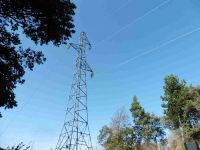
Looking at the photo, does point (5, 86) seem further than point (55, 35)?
No

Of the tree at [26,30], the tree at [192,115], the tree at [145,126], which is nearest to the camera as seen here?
the tree at [26,30]

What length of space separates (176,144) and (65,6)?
1189 inches

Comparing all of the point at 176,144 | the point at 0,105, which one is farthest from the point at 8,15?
the point at 176,144

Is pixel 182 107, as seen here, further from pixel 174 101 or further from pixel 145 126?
pixel 145 126

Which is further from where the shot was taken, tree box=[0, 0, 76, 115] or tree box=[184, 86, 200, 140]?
tree box=[184, 86, 200, 140]

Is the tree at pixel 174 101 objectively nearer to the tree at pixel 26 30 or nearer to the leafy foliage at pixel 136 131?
the leafy foliage at pixel 136 131

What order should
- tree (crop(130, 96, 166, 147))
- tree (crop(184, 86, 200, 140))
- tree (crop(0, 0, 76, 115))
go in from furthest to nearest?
tree (crop(130, 96, 166, 147)), tree (crop(184, 86, 200, 140)), tree (crop(0, 0, 76, 115))

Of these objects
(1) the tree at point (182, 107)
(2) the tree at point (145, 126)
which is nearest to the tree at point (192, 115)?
(1) the tree at point (182, 107)

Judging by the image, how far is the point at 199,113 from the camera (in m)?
29.8

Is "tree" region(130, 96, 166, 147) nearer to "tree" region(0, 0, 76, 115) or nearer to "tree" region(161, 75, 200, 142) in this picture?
"tree" region(161, 75, 200, 142)

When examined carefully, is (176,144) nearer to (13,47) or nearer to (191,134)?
(191,134)

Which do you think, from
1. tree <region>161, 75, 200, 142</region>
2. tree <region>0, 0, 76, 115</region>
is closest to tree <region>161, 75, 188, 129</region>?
tree <region>161, 75, 200, 142</region>

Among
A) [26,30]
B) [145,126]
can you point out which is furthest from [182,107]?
[26,30]

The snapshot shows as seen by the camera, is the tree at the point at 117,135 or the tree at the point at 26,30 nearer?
the tree at the point at 26,30
